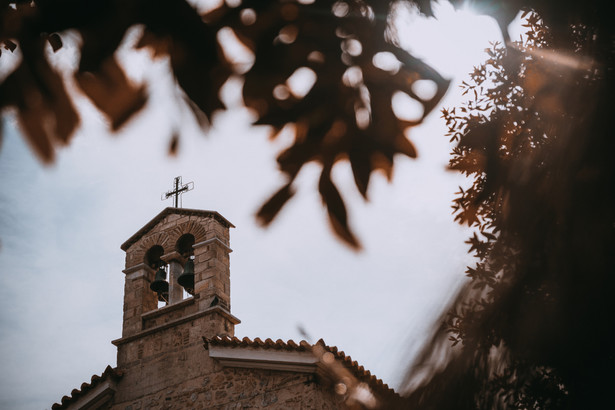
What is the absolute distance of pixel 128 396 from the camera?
7016mm

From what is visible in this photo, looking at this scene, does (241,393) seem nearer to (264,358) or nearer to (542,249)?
(264,358)

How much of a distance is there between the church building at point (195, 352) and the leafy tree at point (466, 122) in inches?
134

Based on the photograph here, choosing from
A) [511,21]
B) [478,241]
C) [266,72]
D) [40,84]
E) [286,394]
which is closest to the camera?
[40,84]

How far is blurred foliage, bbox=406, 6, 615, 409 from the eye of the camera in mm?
1962

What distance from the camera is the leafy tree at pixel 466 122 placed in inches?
38.6

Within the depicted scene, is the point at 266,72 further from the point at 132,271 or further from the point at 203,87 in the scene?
the point at 132,271

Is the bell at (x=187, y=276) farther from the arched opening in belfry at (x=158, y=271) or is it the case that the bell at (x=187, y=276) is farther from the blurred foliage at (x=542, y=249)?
the blurred foliage at (x=542, y=249)

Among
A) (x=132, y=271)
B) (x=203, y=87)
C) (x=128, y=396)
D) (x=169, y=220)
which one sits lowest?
(x=203, y=87)

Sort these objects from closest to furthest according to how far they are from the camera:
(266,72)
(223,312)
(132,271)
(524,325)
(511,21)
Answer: (266,72) → (511,21) → (524,325) → (223,312) → (132,271)

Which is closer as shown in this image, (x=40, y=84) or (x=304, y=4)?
(x=40, y=84)

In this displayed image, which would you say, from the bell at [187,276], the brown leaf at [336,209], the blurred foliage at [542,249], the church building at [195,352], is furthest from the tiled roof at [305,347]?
the brown leaf at [336,209]

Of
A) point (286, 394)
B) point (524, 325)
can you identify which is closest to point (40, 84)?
point (524, 325)

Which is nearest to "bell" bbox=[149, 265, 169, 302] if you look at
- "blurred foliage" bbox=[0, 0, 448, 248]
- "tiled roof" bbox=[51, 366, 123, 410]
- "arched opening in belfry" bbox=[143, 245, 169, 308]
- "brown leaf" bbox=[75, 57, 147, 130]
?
"arched opening in belfry" bbox=[143, 245, 169, 308]

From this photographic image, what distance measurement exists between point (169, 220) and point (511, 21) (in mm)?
7238
